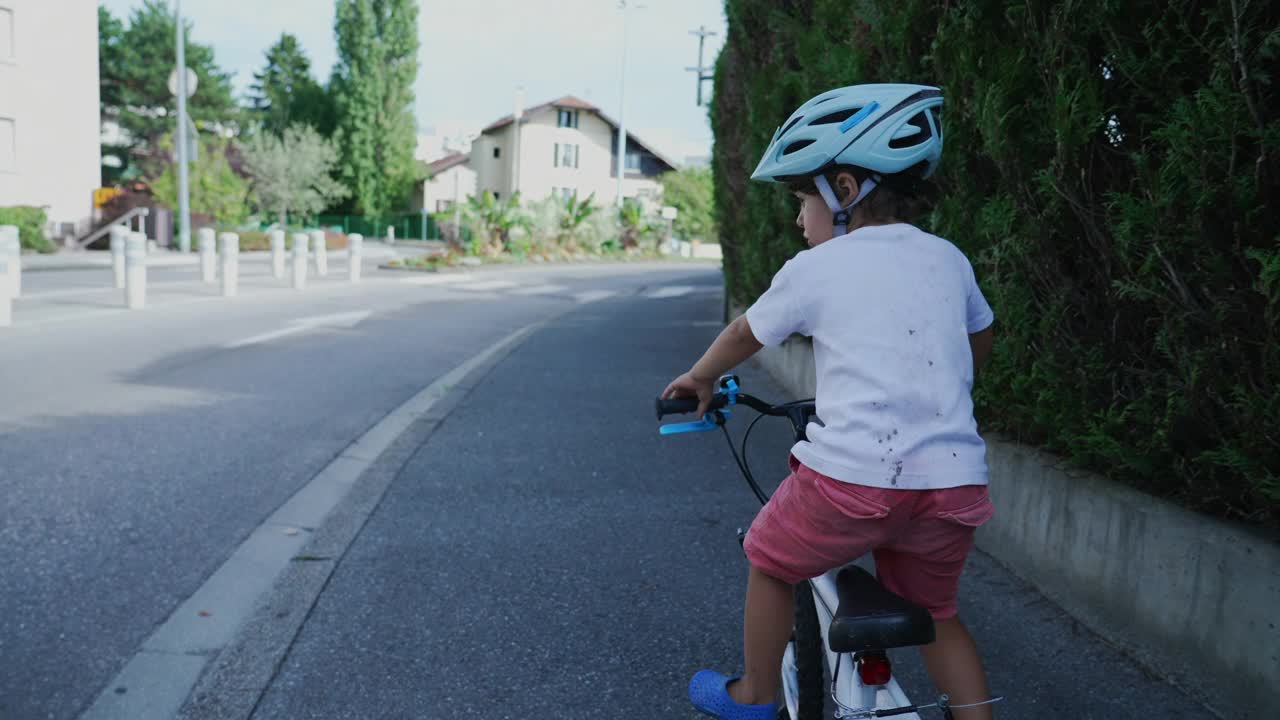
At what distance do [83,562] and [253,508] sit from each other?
3.25ft

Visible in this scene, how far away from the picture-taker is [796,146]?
236 cm

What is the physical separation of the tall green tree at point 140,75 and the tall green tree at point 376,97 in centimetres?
1002

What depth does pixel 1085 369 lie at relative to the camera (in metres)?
3.60

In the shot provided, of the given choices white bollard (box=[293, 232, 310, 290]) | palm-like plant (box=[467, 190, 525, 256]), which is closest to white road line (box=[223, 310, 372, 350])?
white bollard (box=[293, 232, 310, 290])

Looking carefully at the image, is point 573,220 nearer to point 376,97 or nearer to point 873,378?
point 376,97

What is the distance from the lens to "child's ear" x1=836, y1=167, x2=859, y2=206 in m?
2.34

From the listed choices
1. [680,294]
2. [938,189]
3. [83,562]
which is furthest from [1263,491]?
[680,294]

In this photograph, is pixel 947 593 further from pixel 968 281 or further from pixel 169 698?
pixel 169 698

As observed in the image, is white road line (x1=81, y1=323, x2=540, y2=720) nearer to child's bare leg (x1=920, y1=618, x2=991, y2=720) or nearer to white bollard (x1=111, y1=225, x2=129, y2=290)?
child's bare leg (x1=920, y1=618, x2=991, y2=720)

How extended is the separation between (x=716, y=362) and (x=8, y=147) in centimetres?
3947

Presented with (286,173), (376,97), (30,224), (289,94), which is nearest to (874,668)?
(30,224)

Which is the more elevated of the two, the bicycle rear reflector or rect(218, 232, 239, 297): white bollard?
rect(218, 232, 239, 297): white bollard

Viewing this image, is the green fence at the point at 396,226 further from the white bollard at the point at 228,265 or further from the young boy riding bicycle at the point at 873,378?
the young boy riding bicycle at the point at 873,378

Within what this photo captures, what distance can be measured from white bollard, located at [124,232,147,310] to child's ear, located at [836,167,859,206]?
45.7ft
